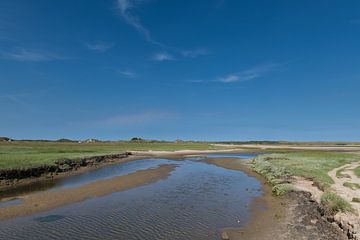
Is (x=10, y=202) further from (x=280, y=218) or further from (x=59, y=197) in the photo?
(x=280, y=218)

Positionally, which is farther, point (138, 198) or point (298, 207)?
point (138, 198)

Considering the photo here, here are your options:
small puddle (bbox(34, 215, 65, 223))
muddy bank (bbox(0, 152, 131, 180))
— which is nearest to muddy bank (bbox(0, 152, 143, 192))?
muddy bank (bbox(0, 152, 131, 180))

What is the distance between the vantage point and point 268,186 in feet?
91.0

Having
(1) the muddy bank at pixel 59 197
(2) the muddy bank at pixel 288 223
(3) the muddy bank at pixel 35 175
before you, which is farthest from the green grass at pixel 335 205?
(3) the muddy bank at pixel 35 175

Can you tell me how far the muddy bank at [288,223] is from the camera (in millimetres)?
13508

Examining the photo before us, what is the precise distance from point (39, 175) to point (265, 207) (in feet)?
77.8

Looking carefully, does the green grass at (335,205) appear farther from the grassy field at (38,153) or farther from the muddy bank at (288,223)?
the grassy field at (38,153)

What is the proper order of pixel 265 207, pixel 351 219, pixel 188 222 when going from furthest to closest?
pixel 265 207
pixel 188 222
pixel 351 219

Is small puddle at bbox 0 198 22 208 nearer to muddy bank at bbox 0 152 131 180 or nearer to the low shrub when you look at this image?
muddy bank at bbox 0 152 131 180

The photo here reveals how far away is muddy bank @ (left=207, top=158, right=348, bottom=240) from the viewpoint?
1351 cm

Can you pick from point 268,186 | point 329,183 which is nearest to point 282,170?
point 268,186

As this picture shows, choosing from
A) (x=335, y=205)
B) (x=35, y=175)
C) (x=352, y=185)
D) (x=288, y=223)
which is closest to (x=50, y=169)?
(x=35, y=175)

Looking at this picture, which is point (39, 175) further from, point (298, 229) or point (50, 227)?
point (298, 229)

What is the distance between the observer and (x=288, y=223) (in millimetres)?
15391
